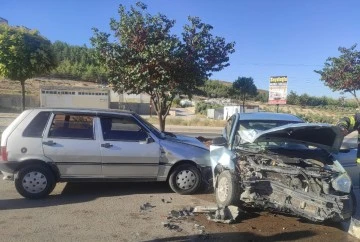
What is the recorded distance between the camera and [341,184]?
538 centimetres

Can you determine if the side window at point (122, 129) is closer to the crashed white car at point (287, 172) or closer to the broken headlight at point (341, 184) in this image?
the crashed white car at point (287, 172)

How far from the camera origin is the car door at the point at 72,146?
270 inches

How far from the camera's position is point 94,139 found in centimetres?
701

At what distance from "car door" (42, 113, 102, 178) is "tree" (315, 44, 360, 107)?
19.9m

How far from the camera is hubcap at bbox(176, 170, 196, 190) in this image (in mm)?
7336

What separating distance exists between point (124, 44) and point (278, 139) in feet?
25.4

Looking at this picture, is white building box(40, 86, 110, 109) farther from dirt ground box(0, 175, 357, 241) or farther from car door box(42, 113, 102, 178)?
dirt ground box(0, 175, 357, 241)

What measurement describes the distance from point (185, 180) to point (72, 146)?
2130 mm

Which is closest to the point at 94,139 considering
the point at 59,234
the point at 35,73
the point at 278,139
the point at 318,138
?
the point at 59,234

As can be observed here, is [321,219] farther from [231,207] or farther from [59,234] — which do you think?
[59,234]

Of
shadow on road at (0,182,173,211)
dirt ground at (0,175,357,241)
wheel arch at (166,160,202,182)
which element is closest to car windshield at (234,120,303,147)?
wheel arch at (166,160,202,182)

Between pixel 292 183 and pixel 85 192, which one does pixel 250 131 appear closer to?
pixel 292 183

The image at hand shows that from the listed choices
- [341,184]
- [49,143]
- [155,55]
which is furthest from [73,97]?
[341,184]

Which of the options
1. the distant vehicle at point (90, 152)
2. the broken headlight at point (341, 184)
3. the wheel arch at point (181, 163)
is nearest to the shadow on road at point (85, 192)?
the distant vehicle at point (90, 152)
